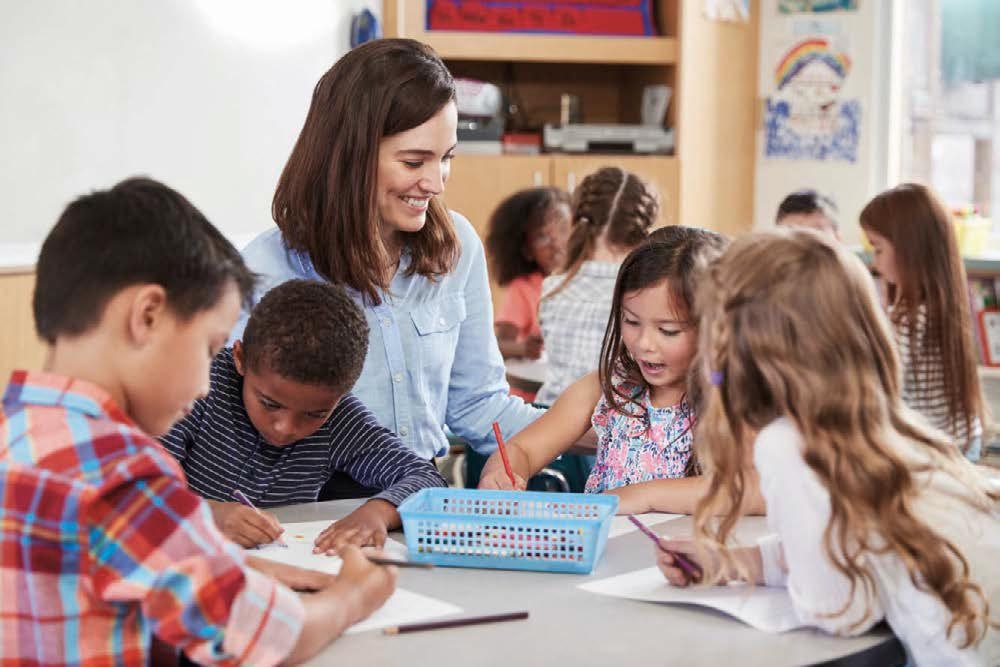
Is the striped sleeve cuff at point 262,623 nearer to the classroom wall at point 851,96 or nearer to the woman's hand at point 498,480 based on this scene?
the woman's hand at point 498,480

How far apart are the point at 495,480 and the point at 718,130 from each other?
340 cm

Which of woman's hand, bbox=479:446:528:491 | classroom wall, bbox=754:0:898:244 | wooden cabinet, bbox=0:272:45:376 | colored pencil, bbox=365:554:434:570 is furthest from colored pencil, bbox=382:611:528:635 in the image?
classroom wall, bbox=754:0:898:244

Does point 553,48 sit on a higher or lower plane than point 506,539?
higher

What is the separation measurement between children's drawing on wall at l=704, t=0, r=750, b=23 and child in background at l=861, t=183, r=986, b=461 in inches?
72.9

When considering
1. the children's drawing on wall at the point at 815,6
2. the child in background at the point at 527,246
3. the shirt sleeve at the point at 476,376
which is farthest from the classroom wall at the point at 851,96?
the shirt sleeve at the point at 476,376

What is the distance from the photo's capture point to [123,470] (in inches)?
39.6

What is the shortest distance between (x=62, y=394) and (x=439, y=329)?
1086mm

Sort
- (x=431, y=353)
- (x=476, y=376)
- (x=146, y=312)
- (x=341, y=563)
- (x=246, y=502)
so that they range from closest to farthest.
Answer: (x=146, y=312), (x=341, y=563), (x=246, y=502), (x=431, y=353), (x=476, y=376)

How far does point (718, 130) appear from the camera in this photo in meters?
4.95

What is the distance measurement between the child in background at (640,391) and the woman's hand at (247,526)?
16.2 inches

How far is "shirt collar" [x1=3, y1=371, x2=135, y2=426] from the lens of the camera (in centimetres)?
106

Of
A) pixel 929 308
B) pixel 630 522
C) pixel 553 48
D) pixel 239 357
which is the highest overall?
pixel 553 48

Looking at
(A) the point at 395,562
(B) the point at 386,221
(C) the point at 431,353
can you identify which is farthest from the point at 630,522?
(B) the point at 386,221

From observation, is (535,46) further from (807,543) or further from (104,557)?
(104,557)
